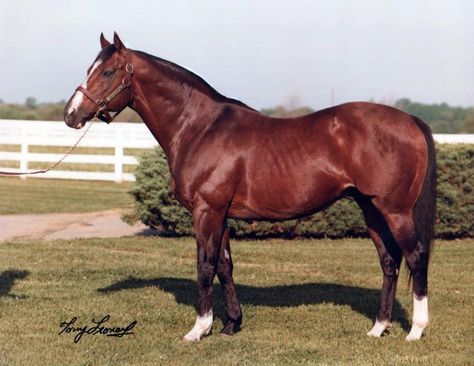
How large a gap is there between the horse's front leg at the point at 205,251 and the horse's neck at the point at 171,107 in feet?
1.94

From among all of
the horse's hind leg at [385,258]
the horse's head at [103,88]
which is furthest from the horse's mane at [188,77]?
the horse's hind leg at [385,258]

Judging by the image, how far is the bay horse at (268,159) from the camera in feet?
20.8

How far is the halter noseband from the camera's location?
646 cm

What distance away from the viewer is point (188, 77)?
6.83m

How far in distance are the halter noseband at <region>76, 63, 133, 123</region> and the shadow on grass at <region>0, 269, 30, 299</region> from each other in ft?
8.16

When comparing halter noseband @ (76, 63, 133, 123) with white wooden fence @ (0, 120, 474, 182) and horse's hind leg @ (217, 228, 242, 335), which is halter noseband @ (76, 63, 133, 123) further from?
white wooden fence @ (0, 120, 474, 182)

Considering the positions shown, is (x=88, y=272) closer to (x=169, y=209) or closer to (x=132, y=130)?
(x=169, y=209)

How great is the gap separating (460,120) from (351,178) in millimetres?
30433
